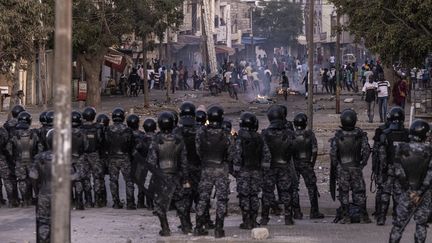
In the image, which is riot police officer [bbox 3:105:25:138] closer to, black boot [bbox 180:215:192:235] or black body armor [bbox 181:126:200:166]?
black body armor [bbox 181:126:200:166]

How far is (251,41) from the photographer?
92938 mm

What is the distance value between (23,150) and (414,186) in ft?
24.4

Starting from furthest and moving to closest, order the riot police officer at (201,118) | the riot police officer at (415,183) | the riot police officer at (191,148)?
the riot police officer at (201,118) → the riot police officer at (191,148) → the riot police officer at (415,183)

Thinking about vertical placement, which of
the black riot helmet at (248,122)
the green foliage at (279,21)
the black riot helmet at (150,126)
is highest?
the green foliage at (279,21)

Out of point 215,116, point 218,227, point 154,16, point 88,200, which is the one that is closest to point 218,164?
point 215,116

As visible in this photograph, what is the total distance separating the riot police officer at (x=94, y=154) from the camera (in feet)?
56.9

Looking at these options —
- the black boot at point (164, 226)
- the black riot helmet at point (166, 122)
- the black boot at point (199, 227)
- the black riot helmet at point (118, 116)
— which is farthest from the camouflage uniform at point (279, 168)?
the black riot helmet at point (118, 116)

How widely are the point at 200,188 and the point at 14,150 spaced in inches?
177

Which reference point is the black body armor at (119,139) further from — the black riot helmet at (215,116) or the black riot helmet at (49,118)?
the black riot helmet at (215,116)

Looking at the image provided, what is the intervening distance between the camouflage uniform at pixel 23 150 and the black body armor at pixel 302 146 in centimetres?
442

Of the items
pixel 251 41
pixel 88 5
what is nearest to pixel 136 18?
pixel 88 5

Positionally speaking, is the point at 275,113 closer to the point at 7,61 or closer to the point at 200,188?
the point at 200,188

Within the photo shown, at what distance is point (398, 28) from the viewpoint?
20.1m

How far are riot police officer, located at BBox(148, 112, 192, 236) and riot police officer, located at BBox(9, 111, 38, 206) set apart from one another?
3424 mm
